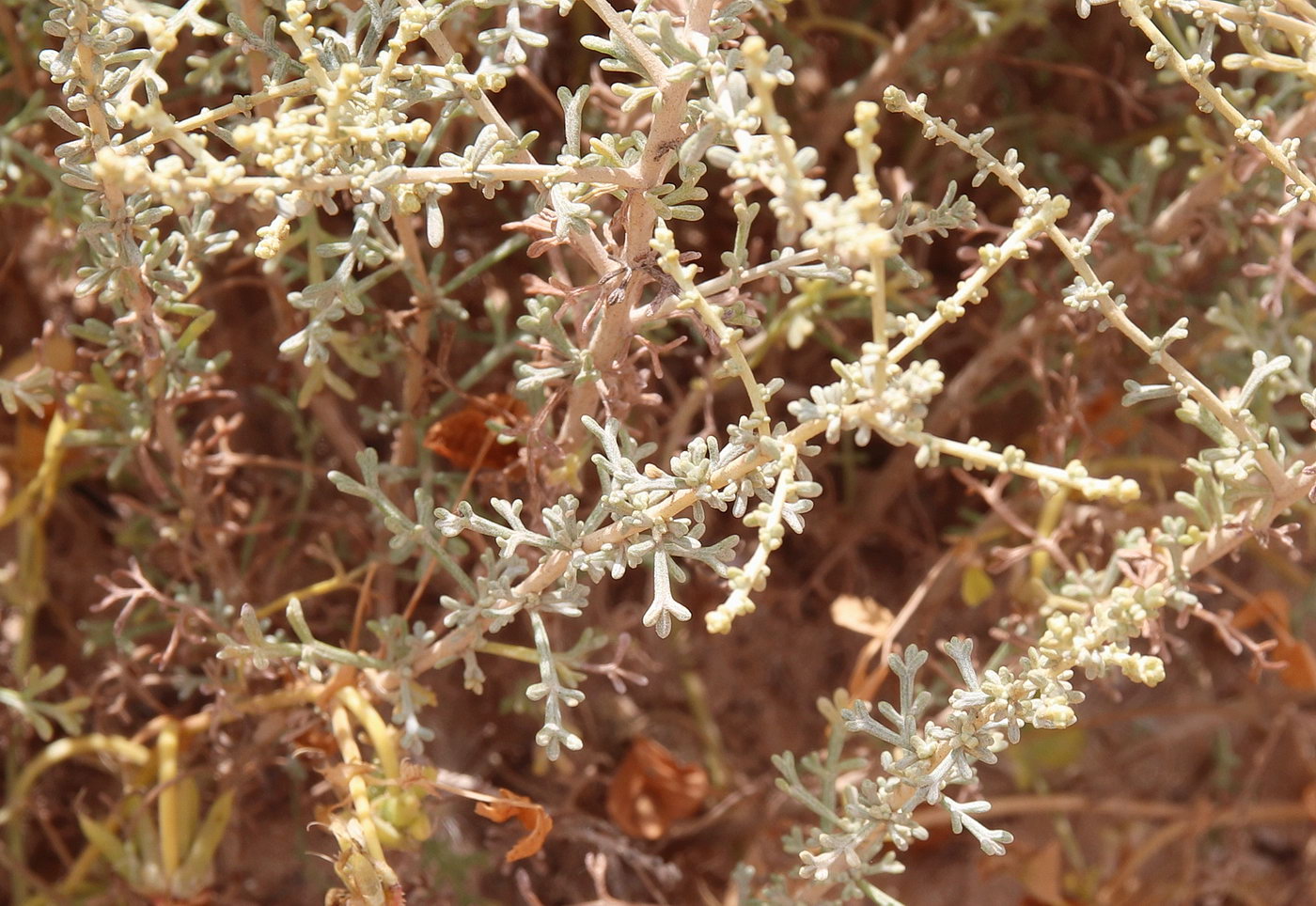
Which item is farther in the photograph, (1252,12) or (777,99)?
(777,99)

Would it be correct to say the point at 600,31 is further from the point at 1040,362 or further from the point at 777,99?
the point at 1040,362

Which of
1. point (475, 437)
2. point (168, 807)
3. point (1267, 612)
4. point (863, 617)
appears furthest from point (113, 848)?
point (1267, 612)

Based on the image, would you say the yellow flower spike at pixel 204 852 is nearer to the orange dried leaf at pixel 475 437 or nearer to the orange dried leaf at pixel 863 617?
the orange dried leaf at pixel 475 437

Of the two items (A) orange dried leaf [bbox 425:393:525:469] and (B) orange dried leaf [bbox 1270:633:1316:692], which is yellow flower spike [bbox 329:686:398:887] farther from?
(B) orange dried leaf [bbox 1270:633:1316:692]

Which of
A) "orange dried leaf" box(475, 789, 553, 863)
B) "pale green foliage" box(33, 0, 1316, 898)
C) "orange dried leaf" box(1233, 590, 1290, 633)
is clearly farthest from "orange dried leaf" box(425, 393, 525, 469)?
"orange dried leaf" box(1233, 590, 1290, 633)

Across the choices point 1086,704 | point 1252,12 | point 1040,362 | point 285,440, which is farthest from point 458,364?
point 1086,704

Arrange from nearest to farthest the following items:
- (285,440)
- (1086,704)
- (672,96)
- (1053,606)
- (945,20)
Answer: (672,96), (1053,606), (945,20), (285,440), (1086,704)

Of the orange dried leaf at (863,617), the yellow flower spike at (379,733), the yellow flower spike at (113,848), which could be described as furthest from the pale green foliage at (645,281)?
the yellow flower spike at (113,848)
